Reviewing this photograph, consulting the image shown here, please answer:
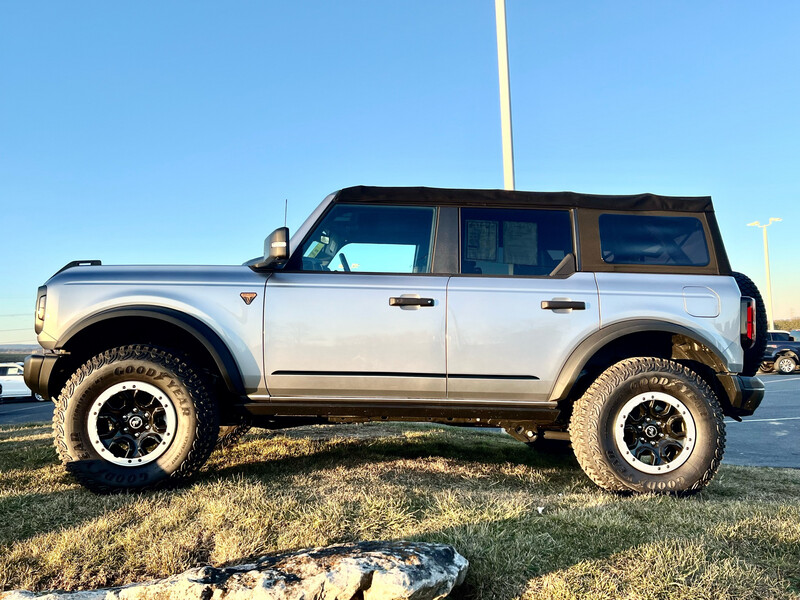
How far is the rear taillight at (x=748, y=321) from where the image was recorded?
3607mm

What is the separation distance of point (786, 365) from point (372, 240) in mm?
23741

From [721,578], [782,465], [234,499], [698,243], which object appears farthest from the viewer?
[782,465]

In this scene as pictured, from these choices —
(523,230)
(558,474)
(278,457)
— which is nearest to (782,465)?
(558,474)

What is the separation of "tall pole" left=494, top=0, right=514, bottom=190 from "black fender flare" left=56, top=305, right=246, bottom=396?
19.1ft

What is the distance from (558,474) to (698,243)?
1973 mm

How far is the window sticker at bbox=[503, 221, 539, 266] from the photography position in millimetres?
3789

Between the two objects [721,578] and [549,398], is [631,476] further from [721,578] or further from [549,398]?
→ [721,578]

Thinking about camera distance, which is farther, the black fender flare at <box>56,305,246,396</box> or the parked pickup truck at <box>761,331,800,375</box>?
the parked pickup truck at <box>761,331,800,375</box>

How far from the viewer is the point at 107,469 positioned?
3.29 m

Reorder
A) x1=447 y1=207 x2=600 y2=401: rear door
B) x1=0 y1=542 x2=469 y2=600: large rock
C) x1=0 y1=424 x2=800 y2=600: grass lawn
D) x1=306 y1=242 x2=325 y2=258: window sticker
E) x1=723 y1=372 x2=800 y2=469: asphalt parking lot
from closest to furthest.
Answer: x1=0 y1=542 x2=469 y2=600: large rock, x1=0 y1=424 x2=800 y2=600: grass lawn, x1=447 y1=207 x2=600 y2=401: rear door, x1=306 y1=242 x2=325 y2=258: window sticker, x1=723 y1=372 x2=800 y2=469: asphalt parking lot

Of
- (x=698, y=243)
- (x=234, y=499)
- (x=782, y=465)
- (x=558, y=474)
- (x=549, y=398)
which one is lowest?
(x=782, y=465)

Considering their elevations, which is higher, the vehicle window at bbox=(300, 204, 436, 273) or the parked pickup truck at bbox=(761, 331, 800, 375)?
the vehicle window at bbox=(300, 204, 436, 273)

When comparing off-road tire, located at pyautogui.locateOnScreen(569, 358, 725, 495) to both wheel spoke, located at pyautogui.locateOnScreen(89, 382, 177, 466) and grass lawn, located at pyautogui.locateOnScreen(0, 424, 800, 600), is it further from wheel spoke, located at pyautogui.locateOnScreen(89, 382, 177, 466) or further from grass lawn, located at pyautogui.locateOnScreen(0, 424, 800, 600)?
wheel spoke, located at pyautogui.locateOnScreen(89, 382, 177, 466)

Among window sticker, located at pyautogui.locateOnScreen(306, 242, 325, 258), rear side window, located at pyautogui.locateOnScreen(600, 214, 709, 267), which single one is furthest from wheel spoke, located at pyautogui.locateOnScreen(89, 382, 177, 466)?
rear side window, located at pyautogui.locateOnScreen(600, 214, 709, 267)
